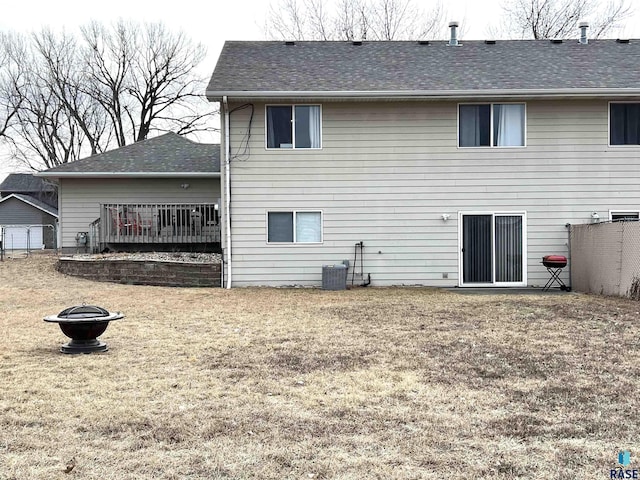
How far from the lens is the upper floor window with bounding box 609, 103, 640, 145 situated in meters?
13.6

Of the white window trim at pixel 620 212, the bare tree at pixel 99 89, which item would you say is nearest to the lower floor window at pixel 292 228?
the white window trim at pixel 620 212

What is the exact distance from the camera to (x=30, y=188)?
43.4 metres

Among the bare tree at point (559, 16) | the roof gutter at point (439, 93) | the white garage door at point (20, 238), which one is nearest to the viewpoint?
the roof gutter at point (439, 93)

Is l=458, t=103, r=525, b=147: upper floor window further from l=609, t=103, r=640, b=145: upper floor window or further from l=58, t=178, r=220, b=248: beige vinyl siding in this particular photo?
l=58, t=178, r=220, b=248: beige vinyl siding

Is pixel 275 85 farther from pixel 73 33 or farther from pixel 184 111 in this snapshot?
pixel 73 33

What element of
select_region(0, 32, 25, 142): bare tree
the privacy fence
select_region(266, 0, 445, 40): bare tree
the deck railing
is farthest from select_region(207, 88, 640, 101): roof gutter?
select_region(0, 32, 25, 142): bare tree

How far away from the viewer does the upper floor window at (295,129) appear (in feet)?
44.9

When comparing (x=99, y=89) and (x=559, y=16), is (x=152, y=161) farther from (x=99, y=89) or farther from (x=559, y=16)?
(x=559, y=16)

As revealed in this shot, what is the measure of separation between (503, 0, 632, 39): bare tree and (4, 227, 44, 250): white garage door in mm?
25778

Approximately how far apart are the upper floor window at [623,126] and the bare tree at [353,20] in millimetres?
16155

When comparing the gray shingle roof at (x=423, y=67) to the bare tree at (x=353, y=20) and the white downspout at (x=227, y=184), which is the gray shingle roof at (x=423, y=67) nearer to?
the white downspout at (x=227, y=184)

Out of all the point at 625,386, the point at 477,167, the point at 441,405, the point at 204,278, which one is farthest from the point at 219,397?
the point at 477,167

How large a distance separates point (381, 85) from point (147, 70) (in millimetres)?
24928

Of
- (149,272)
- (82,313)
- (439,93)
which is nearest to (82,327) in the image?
(82,313)
